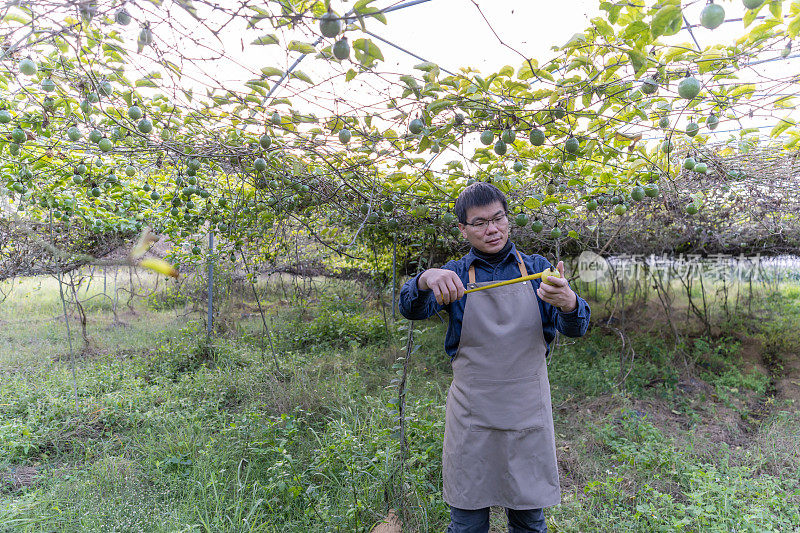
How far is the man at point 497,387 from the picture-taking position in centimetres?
148

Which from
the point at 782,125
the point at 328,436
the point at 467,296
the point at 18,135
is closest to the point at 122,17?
the point at 18,135

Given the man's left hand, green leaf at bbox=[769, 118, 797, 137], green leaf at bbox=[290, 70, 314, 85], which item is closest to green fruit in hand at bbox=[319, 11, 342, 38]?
green leaf at bbox=[290, 70, 314, 85]

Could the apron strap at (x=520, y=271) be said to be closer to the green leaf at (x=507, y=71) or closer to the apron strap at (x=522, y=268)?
the apron strap at (x=522, y=268)

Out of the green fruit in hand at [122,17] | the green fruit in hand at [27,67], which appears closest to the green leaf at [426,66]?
the green fruit in hand at [122,17]

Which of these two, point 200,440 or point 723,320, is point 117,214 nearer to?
point 200,440

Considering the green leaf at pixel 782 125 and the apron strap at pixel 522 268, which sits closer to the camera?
the apron strap at pixel 522 268

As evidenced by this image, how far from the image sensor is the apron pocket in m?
1.49

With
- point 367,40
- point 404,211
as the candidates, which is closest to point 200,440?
point 404,211

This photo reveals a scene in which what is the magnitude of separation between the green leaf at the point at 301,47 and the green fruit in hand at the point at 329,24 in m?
0.34

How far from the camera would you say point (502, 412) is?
58.6 inches

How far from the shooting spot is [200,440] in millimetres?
2951

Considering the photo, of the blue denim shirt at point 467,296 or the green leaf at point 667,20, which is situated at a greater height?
the green leaf at point 667,20

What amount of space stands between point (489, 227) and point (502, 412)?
0.65 metres

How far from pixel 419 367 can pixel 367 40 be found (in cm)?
399
